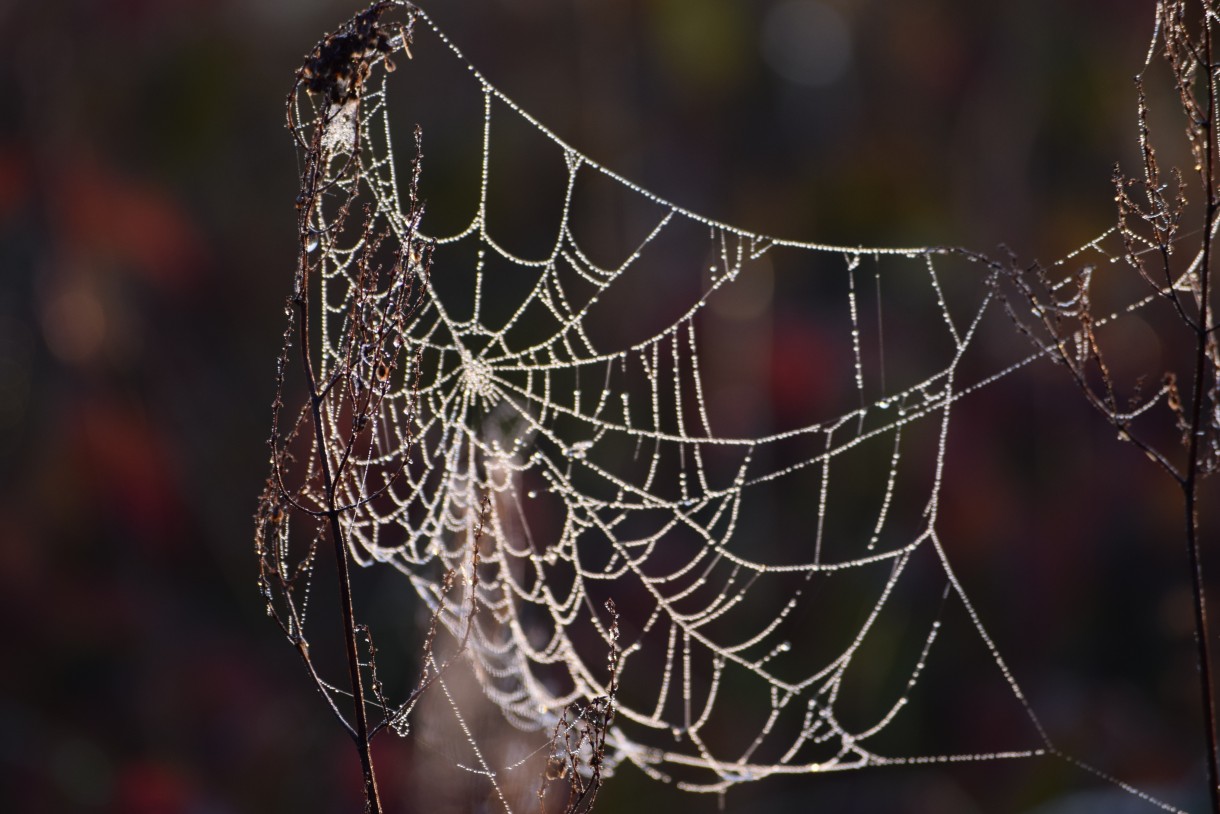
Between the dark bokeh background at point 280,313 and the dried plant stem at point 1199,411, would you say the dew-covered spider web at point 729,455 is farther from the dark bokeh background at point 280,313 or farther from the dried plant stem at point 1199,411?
the dried plant stem at point 1199,411

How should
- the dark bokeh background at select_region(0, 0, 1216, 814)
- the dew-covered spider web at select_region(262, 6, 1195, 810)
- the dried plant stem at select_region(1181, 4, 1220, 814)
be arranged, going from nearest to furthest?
1. the dried plant stem at select_region(1181, 4, 1220, 814)
2. the dew-covered spider web at select_region(262, 6, 1195, 810)
3. the dark bokeh background at select_region(0, 0, 1216, 814)

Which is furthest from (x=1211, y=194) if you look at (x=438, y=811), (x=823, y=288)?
(x=823, y=288)

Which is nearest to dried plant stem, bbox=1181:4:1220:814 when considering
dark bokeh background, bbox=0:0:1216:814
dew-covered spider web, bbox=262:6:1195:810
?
dew-covered spider web, bbox=262:6:1195:810

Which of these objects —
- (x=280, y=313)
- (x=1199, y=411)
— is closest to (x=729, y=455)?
(x=280, y=313)

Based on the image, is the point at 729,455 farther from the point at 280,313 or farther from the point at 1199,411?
the point at 1199,411

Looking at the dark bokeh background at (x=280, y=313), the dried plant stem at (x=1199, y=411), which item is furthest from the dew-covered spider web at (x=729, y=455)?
the dried plant stem at (x=1199, y=411)

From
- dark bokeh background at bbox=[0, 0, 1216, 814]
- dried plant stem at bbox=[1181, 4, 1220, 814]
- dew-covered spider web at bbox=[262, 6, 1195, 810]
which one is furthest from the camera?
dark bokeh background at bbox=[0, 0, 1216, 814]

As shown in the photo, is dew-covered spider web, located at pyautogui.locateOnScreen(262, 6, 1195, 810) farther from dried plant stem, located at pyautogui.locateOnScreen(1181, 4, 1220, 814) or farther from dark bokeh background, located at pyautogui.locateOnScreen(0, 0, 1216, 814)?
dried plant stem, located at pyautogui.locateOnScreen(1181, 4, 1220, 814)

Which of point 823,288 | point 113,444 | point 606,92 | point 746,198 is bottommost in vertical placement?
point 113,444

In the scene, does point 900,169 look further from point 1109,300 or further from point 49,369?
point 49,369
